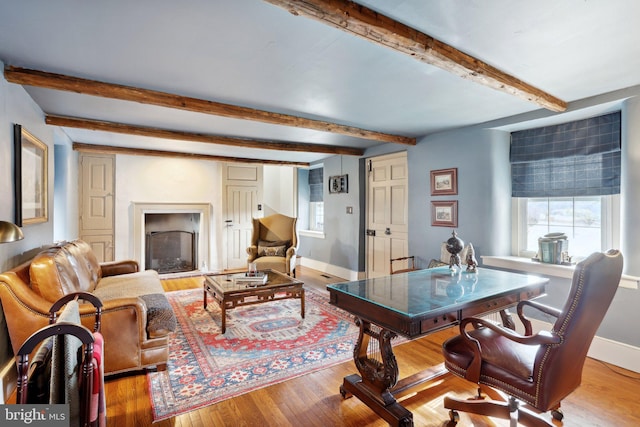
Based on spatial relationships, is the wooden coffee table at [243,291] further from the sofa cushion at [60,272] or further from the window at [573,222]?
the window at [573,222]

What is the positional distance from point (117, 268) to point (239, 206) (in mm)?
2997

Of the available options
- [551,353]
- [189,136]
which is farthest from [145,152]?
[551,353]

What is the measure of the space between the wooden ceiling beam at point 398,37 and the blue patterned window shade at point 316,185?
15.5ft

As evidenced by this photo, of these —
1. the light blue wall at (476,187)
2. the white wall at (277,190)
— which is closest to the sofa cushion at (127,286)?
the light blue wall at (476,187)

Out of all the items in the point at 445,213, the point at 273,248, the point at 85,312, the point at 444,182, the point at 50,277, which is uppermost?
the point at 444,182

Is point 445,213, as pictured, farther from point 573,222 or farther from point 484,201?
point 573,222

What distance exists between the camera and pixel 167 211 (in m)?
6.05

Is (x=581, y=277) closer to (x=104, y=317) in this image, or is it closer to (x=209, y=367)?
(x=209, y=367)

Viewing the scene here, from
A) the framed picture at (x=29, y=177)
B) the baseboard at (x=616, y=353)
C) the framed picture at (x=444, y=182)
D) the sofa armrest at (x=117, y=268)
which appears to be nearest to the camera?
the framed picture at (x=29, y=177)

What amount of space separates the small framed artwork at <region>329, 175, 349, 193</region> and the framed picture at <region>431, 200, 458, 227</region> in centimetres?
187

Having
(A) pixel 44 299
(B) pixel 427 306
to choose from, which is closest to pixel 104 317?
(A) pixel 44 299

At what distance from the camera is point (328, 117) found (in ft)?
11.8

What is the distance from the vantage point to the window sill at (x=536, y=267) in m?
2.64

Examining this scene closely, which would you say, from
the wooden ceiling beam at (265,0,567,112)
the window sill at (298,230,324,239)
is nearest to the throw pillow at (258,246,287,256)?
the window sill at (298,230,324,239)
